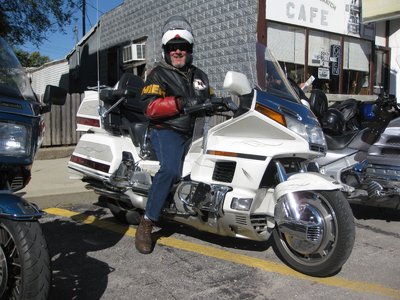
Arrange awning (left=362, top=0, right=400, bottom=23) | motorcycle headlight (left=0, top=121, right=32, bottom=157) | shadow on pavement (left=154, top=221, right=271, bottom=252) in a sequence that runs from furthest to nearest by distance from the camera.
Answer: awning (left=362, top=0, right=400, bottom=23)
shadow on pavement (left=154, top=221, right=271, bottom=252)
motorcycle headlight (left=0, top=121, right=32, bottom=157)

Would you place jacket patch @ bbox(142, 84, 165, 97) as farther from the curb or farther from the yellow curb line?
the curb

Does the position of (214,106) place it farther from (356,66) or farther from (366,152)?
(356,66)

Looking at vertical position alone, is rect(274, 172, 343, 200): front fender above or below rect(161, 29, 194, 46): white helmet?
below

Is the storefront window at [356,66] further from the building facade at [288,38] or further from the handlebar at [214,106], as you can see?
the handlebar at [214,106]

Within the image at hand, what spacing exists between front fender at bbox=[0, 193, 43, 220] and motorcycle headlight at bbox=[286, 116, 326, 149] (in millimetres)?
1985

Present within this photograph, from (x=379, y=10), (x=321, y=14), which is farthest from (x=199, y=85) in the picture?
(x=379, y=10)

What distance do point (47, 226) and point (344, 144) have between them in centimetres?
346

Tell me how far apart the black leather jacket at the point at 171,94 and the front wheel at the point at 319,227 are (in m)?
1.21

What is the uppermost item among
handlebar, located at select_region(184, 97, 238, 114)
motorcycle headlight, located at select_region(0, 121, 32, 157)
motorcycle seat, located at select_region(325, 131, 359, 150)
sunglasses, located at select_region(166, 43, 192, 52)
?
sunglasses, located at select_region(166, 43, 192, 52)

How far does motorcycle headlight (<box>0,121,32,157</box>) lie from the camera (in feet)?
9.07

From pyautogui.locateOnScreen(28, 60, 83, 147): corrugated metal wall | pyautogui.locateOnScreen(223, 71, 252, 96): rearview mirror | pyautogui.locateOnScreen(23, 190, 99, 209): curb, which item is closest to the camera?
pyautogui.locateOnScreen(223, 71, 252, 96): rearview mirror

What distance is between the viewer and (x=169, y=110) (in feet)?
13.0

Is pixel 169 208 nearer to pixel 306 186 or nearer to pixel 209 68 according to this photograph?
pixel 306 186

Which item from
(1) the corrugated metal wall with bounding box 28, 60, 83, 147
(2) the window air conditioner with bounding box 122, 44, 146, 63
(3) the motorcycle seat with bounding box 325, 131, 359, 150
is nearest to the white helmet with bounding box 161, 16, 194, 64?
(3) the motorcycle seat with bounding box 325, 131, 359, 150
